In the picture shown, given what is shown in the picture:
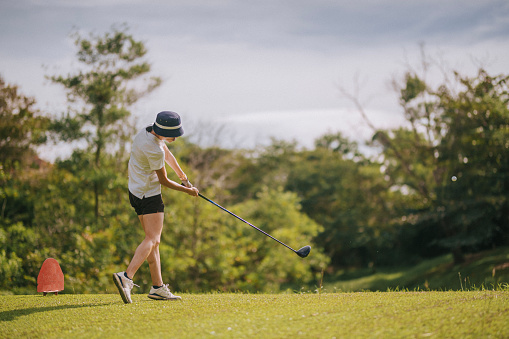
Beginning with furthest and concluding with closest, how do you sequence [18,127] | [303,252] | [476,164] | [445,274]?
1. [445,274]
2. [476,164]
3. [18,127]
4. [303,252]

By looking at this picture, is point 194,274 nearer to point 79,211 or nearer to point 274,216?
point 79,211

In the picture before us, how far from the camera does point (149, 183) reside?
18.8 feet

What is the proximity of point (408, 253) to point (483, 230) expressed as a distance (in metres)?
13.9

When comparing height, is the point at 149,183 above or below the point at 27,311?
above

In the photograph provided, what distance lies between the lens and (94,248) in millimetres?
15055

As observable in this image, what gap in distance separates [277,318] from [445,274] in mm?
23347

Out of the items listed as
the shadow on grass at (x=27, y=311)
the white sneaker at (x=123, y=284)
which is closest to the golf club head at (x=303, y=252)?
the white sneaker at (x=123, y=284)

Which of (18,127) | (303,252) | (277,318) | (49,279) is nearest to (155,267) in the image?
(277,318)

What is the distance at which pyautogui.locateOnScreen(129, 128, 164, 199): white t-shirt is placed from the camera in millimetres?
5570

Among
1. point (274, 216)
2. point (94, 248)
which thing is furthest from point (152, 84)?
point (274, 216)

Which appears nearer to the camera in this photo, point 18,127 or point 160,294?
point 160,294

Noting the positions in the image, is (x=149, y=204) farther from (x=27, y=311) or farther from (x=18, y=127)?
(x=18, y=127)

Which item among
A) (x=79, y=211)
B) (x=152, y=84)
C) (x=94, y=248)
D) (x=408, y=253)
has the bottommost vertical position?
(x=408, y=253)

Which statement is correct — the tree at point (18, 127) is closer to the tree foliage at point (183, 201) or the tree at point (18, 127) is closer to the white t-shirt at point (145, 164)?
the tree foliage at point (183, 201)
